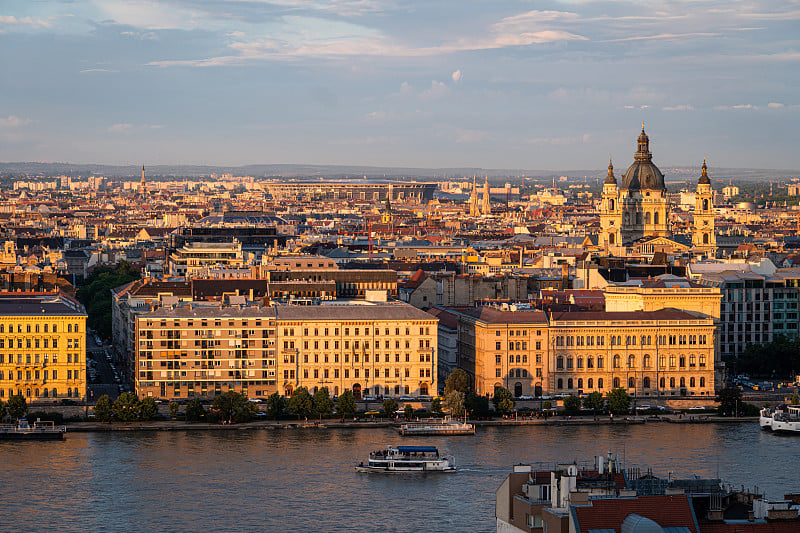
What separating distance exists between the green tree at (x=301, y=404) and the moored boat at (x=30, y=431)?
8358 millimetres

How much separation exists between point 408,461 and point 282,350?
14.8 m

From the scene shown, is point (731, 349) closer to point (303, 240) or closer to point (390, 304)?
point (390, 304)

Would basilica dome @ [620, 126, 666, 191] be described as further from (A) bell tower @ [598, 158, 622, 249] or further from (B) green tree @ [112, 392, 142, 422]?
(B) green tree @ [112, 392, 142, 422]

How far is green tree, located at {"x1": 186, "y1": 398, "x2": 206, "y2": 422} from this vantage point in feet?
208

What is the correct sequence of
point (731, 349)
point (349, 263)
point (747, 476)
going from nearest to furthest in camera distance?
point (747, 476), point (731, 349), point (349, 263)

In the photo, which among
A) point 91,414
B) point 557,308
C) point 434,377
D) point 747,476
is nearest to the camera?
point 747,476

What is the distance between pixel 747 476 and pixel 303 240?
338 feet

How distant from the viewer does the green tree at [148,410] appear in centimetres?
6303

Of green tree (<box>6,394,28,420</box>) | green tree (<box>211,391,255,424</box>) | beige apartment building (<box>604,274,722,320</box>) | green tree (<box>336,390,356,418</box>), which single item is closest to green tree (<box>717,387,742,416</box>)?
beige apartment building (<box>604,274,722,320</box>)

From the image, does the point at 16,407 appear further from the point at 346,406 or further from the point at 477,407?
the point at 477,407

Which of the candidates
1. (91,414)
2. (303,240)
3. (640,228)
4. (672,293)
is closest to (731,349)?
(672,293)

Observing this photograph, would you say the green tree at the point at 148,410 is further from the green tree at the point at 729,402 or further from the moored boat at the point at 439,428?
the green tree at the point at 729,402

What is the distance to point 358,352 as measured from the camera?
68.5 m

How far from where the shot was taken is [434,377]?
68.9 meters
